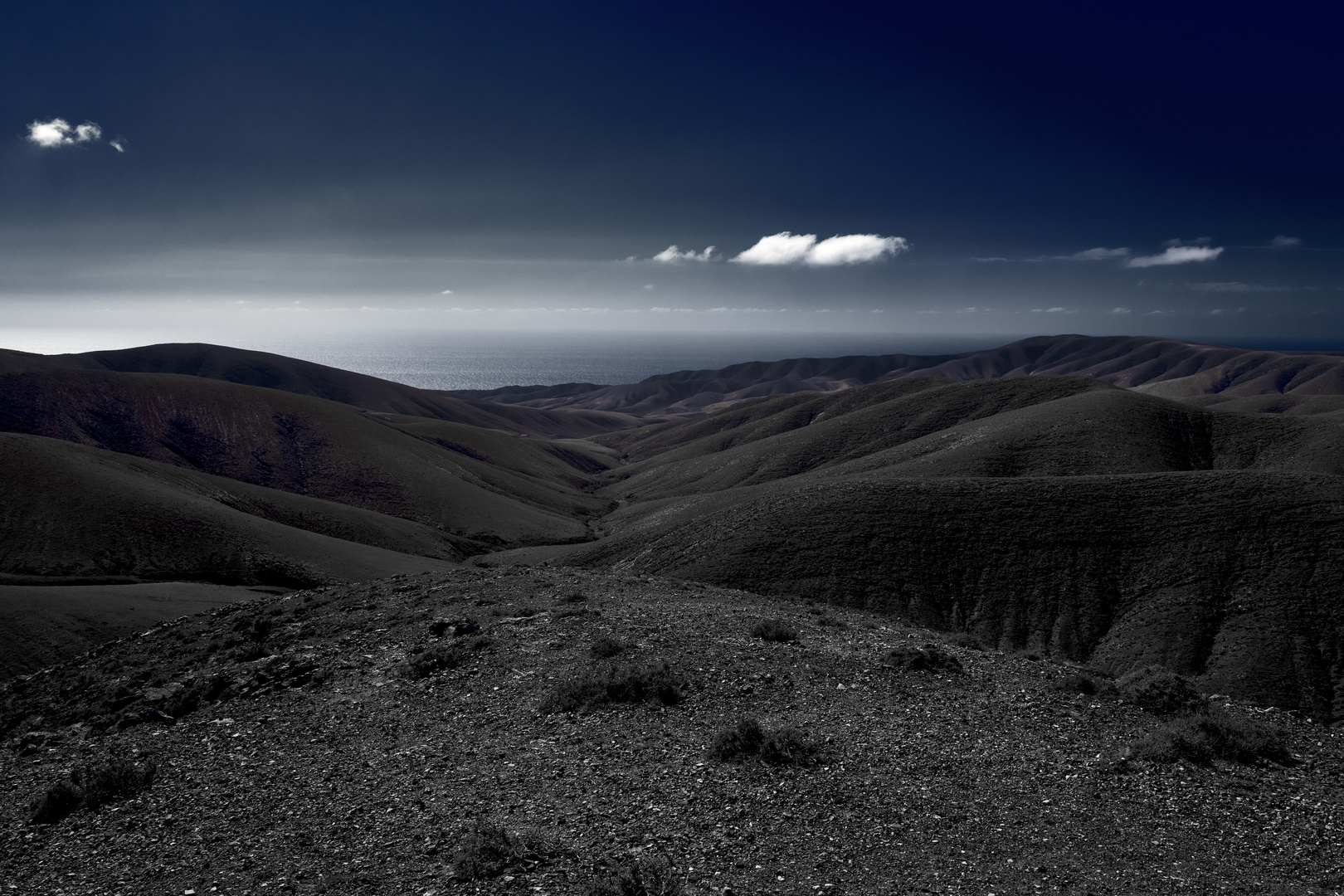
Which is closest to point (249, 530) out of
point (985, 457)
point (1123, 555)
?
point (1123, 555)

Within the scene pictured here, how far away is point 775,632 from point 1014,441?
54.5 metres

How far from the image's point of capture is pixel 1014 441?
62938 millimetres

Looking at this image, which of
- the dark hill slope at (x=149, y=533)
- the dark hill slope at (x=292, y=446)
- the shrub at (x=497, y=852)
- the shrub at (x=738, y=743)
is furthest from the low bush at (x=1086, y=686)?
the dark hill slope at (x=292, y=446)

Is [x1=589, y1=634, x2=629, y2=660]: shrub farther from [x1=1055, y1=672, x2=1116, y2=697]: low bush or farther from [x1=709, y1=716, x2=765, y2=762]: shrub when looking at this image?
[x1=1055, y1=672, x2=1116, y2=697]: low bush

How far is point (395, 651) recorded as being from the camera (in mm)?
17672

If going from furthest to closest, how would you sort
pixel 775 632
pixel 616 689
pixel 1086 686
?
1. pixel 775 632
2. pixel 1086 686
3. pixel 616 689

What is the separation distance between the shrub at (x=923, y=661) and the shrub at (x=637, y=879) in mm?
9024

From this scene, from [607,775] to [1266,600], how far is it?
35854 millimetres

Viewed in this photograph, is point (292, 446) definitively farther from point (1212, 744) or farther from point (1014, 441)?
point (1212, 744)

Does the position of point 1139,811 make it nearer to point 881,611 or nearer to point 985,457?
point 881,611

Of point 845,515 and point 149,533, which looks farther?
point 149,533

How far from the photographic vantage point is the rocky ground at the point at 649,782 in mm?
8773

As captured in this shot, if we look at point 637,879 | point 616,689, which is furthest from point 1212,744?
point 616,689

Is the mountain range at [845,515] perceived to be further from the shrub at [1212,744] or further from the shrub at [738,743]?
the shrub at [738,743]
